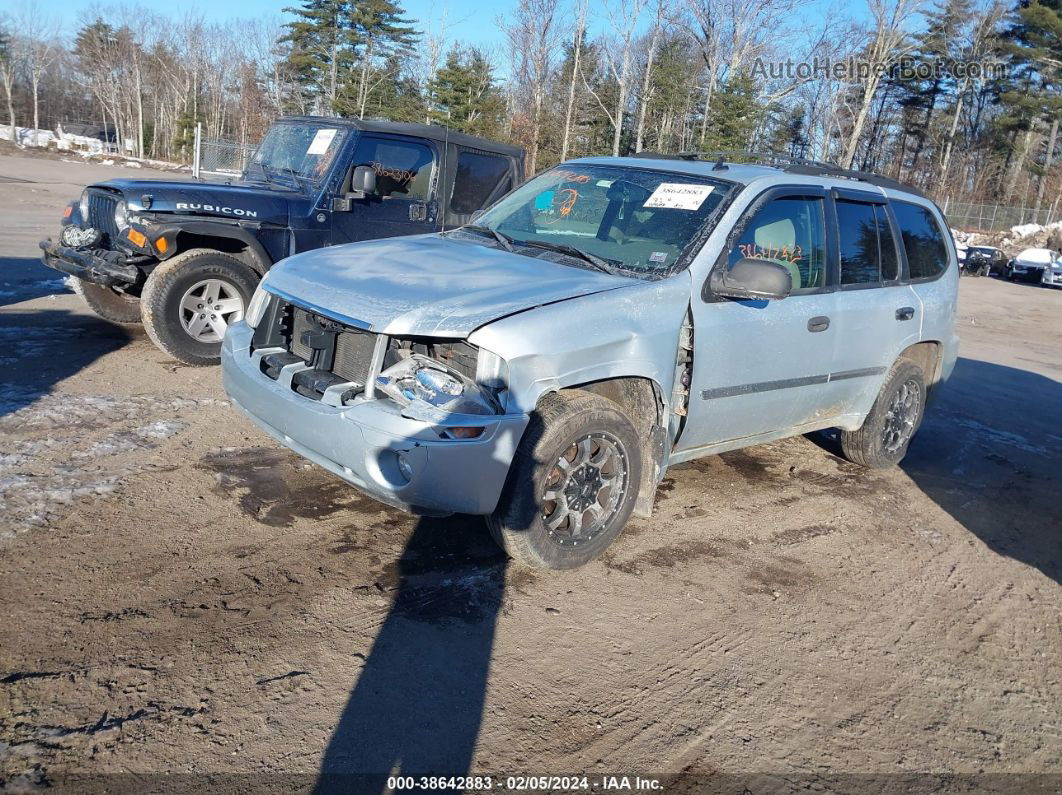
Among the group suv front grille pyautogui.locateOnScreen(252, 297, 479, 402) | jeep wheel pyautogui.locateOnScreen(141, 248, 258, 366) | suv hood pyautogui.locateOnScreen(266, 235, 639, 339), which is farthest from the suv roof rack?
jeep wheel pyautogui.locateOnScreen(141, 248, 258, 366)

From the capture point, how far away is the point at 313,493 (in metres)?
4.56

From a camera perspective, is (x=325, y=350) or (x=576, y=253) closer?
(x=325, y=350)

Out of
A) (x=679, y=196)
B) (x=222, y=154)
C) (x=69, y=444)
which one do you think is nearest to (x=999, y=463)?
(x=679, y=196)

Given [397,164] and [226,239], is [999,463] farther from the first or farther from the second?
[226,239]

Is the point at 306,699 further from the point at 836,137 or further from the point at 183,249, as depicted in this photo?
the point at 836,137

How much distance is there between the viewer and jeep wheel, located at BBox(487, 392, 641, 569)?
11.9 feet

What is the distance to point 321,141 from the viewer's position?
7598 mm

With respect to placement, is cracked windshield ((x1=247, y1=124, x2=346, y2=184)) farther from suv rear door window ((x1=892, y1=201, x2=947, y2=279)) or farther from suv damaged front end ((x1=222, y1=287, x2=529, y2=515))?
suv rear door window ((x1=892, y1=201, x2=947, y2=279))

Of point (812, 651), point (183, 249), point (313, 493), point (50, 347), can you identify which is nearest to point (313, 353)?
point (313, 493)

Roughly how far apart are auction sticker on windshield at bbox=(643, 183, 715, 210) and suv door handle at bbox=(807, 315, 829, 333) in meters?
0.97

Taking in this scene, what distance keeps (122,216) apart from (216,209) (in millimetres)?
753

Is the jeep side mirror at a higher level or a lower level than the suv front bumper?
higher

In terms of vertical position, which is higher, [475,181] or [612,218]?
[475,181]

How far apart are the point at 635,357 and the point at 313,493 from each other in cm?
194
